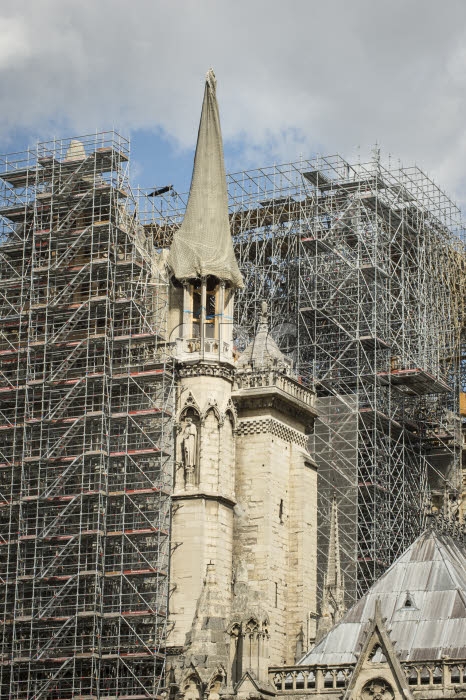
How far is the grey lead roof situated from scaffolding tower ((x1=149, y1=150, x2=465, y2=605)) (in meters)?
19.0

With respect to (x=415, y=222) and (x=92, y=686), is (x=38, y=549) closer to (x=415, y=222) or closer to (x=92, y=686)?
(x=92, y=686)

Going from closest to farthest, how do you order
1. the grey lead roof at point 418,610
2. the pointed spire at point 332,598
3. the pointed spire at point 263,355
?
1. the grey lead roof at point 418,610
2. the pointed spire at point 332,598
3. the pointed spire at point 263,355

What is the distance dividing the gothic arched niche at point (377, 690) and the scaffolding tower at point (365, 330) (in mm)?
22305

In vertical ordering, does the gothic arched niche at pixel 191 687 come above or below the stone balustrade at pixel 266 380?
below

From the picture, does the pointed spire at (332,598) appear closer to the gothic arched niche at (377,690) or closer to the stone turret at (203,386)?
the stone turret at (203,386)

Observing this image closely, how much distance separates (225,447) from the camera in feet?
178

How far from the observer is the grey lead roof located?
36.9m

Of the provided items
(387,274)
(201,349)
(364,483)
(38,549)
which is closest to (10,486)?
(38,549)

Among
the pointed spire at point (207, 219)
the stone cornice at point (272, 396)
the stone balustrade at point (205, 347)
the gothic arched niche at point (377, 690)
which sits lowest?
the gothic arched niche at point (377, 690)

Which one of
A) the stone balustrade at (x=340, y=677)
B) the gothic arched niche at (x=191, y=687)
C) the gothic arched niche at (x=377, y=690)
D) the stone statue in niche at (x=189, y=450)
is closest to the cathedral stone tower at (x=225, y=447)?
the stone statue in niche at (x=189, y=450)

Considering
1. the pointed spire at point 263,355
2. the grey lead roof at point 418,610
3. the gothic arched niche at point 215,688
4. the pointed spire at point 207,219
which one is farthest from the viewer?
the pointed spire at point 263,355

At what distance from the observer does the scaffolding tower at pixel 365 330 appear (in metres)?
60.8

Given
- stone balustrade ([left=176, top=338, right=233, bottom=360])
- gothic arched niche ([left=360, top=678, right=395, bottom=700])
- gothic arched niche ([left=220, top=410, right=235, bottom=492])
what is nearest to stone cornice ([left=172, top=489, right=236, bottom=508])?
gothic arched niche ([left=220, top=410, right=235, bottom=492])

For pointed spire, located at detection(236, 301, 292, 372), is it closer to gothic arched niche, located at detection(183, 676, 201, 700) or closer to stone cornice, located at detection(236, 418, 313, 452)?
stone cornice, located at detection(236, 418, 313, 452)
